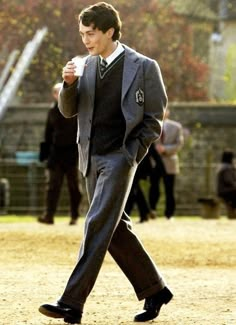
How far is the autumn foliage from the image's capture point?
139ft

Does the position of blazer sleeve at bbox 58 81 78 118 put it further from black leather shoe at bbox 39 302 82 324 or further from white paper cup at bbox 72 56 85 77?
black leather shoe at bbox 39 302 82 324

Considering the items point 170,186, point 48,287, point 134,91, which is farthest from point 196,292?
point 170,186

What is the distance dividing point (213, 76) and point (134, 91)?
52.2 metres

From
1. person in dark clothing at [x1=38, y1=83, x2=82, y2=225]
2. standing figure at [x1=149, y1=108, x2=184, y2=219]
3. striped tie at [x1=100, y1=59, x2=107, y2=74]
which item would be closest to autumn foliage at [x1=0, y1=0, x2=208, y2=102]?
standing figure at [x1=149, y1=108, x2=184, y2=219]

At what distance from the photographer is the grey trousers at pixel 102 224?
27.7 ft

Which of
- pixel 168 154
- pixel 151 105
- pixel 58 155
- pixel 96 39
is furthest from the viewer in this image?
pixel 168 154

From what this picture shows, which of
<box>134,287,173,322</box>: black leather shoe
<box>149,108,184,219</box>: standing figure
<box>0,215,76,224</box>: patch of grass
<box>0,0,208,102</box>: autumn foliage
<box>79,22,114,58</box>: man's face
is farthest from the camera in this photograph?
<box>0,0,208,102</box>: autumn foliage

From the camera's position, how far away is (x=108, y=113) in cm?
853

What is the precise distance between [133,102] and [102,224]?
72 cm

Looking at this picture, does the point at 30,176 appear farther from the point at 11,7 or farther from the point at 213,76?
the point at 213,76

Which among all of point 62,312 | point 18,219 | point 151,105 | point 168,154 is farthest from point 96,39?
point 18,219

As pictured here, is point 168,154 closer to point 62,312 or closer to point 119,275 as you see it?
point 119,275

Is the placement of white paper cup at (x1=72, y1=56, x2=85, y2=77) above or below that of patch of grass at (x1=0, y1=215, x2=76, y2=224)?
above

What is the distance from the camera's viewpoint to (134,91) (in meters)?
8.51
